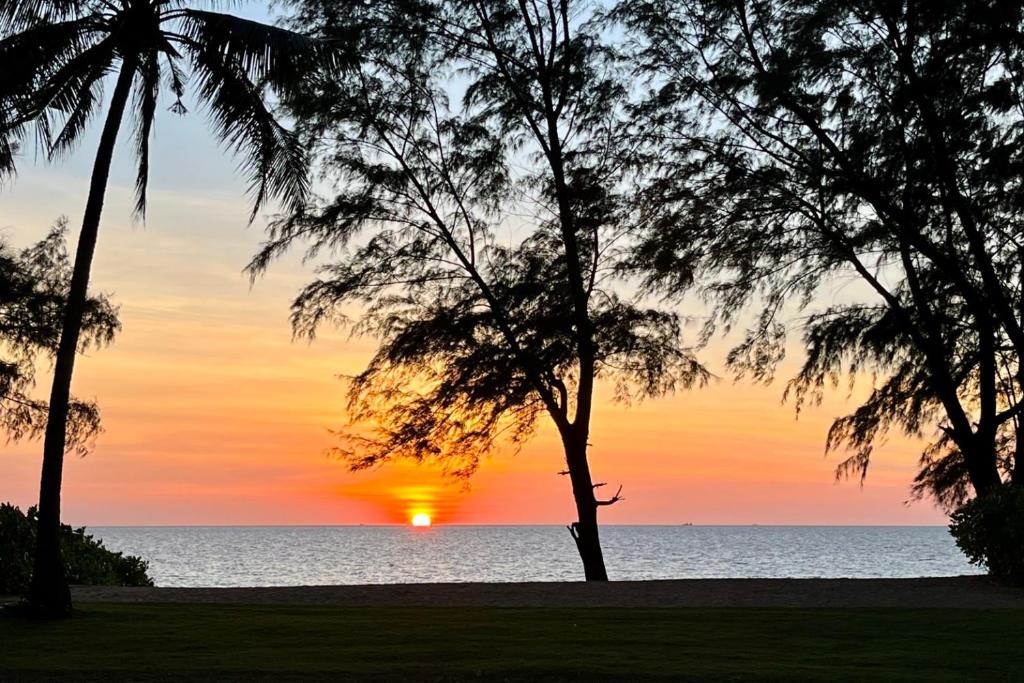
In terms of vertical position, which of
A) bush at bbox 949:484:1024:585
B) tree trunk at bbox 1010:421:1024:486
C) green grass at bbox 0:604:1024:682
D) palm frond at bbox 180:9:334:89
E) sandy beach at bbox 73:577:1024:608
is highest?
palm frond at bbox 180:9:334:89

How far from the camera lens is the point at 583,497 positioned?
22.6m

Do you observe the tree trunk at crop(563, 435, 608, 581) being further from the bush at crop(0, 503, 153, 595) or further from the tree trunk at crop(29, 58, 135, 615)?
the tree trunk at crop(29, 58, 135, 615)

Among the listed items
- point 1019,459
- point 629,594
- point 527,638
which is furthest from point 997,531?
point 527,638

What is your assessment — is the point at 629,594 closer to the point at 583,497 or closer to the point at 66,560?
the point at 583,497

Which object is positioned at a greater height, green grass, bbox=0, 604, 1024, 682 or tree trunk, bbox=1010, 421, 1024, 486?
tree trunk, bbox=1010, 421, 1024, 486

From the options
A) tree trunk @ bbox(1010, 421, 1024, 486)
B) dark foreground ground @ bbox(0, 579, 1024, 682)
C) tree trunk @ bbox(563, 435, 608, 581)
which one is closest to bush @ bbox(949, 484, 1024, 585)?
dark foreground ground @ bbox(0, 579, 1024, 682)

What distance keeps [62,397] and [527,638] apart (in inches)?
278

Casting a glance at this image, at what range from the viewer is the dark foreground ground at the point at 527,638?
34.1ft

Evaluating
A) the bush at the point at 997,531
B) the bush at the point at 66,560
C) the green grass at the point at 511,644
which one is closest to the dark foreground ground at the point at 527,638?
the green grass at the point at 511,644

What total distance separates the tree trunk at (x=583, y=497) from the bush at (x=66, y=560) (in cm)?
867

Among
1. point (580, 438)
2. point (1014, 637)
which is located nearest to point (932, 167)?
point (580, 438)

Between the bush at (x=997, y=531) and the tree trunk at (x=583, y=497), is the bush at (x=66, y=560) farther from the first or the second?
the bush at (x=997, y=531)

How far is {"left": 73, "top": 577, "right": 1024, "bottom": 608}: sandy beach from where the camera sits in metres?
16.3

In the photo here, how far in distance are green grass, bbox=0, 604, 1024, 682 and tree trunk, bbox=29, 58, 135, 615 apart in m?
0.47
